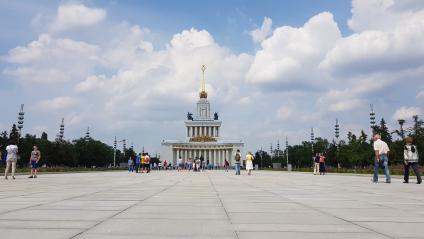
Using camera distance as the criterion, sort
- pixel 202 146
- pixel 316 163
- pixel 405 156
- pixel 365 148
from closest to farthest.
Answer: pixel 405 156 < pixel 316 163 < pixel 365 148 < pixel 202 146

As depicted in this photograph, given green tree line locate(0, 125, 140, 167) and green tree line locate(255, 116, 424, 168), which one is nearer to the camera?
green tree line locate(255, 116, 424, 168)

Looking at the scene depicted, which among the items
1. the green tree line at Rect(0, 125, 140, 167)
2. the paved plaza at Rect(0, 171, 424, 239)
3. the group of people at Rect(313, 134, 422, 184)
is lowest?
the paved plaza at Rect(0, 171, 424, 239)

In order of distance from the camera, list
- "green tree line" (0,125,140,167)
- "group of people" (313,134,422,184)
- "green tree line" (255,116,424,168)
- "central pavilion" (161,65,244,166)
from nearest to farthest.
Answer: "group of people" (313,134,422,184) → "green tree line" (255,116,424,168) → "green tree line" (0,125,140,167) → "central pavilion" (161,65,244,166)

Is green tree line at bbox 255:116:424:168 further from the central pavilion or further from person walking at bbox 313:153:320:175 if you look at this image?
the central pavilion

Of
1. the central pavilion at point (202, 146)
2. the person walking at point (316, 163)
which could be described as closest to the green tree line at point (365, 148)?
the person walking at point (316, 163)

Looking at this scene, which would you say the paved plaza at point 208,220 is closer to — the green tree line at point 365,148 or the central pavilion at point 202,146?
the green tree line at point 365,148

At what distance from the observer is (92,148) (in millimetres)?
109812

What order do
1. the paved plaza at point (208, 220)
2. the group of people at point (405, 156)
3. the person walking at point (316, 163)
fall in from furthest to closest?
the person walking at point (316, 163), the group of people at point (405, 156), the paved plaza at point (208, 220)

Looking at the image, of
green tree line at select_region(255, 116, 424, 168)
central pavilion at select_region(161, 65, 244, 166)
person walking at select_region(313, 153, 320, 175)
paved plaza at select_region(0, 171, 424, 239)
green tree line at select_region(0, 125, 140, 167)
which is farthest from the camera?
central pavilion at select_region(161, 65, 244, 166)

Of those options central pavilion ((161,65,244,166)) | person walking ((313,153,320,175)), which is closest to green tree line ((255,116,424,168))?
person walking ((313,153,320,175))

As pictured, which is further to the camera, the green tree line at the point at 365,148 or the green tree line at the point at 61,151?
the green tree line at the point at 61,151

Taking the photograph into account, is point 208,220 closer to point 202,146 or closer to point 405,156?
point 405,156

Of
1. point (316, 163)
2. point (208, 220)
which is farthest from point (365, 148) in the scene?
point (208, 220)

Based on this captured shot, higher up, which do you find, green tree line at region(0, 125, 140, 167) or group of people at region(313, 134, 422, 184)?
green tree line at region(0, 125, 140, 167)
